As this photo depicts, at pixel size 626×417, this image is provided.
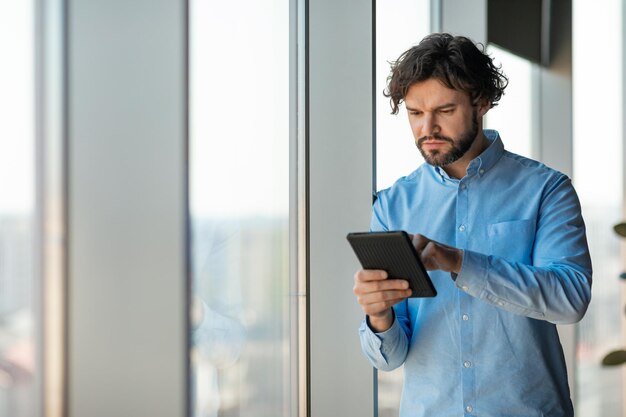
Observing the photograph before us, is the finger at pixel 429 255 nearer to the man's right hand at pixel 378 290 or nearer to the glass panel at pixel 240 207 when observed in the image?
the man's right hand at pixel 378 290

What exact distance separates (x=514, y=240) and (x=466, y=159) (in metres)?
0.21

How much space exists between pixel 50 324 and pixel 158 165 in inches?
17.2


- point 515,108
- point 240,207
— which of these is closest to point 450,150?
point 240,207

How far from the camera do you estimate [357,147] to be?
2.88 meters

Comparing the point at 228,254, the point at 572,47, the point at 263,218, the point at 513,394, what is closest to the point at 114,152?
the point at 228,254

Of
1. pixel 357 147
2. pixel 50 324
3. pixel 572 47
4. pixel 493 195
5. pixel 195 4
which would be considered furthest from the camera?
pixel 572 47

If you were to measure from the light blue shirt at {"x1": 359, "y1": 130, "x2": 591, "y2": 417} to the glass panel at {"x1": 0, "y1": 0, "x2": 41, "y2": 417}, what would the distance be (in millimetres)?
733

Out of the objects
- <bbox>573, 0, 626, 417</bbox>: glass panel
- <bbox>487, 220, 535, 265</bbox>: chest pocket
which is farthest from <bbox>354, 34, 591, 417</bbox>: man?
<bbox>573, 0, 626, 417</bbox>: glass panel

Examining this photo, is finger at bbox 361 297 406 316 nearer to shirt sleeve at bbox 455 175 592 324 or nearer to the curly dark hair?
shirt sleeve at bbox 455 175 592 324

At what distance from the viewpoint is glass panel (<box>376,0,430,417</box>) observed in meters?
3.16

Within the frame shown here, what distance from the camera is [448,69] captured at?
1.72 meters

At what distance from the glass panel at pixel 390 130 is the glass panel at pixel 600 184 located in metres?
2.00

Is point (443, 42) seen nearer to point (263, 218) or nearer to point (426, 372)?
point (426, 372)

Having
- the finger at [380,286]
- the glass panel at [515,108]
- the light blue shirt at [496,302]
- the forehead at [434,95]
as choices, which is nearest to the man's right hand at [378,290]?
the finger at [380,286]
